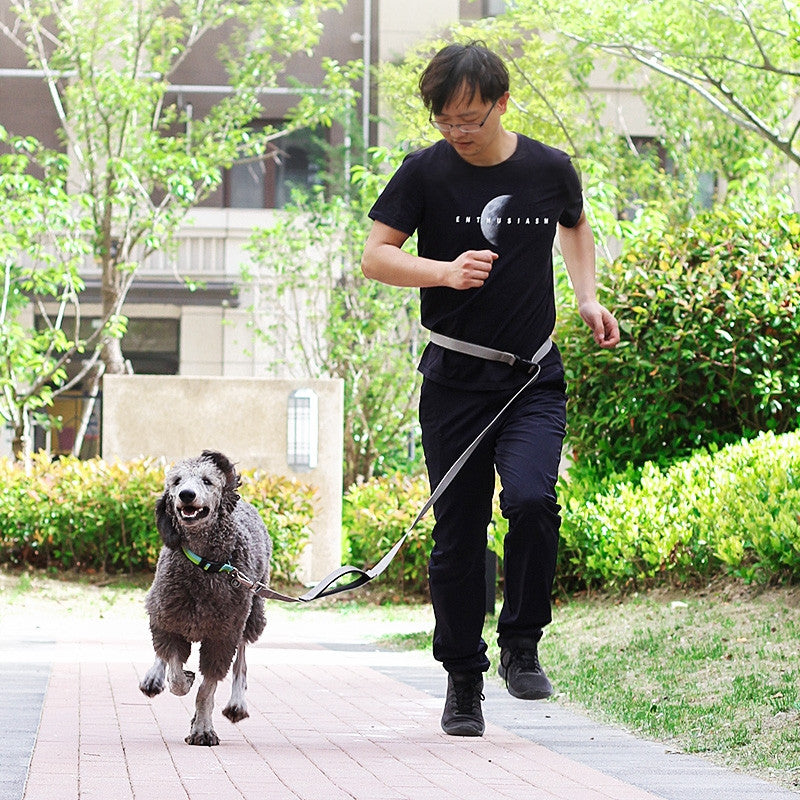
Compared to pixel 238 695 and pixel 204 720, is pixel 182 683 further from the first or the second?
pixel 238 695

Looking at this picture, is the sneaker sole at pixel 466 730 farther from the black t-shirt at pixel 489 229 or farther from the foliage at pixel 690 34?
the foliage at pixel 690 34

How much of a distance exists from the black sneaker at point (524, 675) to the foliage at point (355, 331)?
15.4 m

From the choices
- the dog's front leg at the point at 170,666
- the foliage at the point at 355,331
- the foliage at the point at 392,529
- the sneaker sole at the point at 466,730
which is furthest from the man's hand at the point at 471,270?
the foliage at the point at 355,331

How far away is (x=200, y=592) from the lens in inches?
225

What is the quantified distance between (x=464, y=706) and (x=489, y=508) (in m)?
Result: 0.77

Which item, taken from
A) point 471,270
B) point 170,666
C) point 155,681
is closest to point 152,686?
point 155,681

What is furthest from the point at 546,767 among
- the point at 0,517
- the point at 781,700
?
the point at 0,517

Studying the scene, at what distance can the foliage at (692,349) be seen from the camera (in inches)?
435

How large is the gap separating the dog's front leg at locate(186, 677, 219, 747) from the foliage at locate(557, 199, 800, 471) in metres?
5.94

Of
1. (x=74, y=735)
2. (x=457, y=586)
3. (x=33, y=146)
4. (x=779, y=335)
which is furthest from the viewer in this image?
(x=33, y=146)

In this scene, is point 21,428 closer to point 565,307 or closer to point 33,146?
point 33,146

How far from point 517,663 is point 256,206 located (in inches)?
1038

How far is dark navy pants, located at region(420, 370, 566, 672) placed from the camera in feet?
16.7

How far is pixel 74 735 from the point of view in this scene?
237 inches
